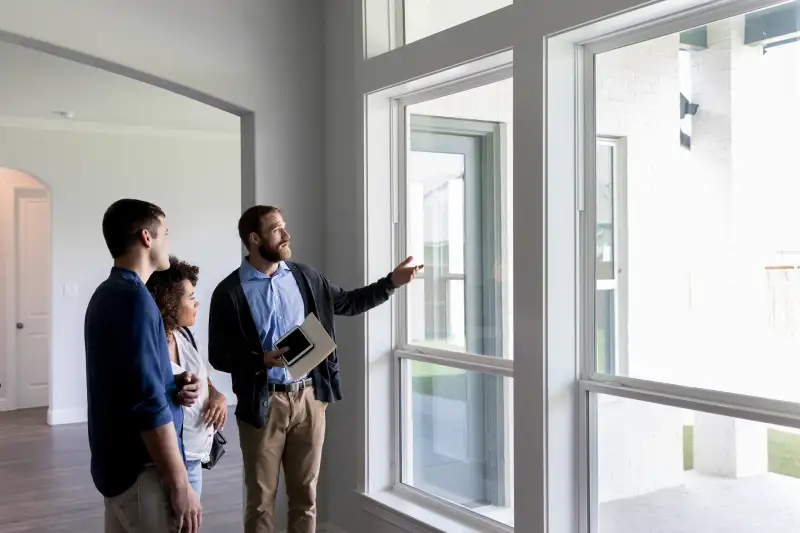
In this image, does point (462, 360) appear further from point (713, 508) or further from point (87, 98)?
point (87, 98)

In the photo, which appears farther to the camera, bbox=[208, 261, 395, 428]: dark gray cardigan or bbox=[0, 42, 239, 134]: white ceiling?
bbox=[0, 42, 239, 134]: white ceiling

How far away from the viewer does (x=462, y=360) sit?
144 inches

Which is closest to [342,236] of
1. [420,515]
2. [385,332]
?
[385,332]

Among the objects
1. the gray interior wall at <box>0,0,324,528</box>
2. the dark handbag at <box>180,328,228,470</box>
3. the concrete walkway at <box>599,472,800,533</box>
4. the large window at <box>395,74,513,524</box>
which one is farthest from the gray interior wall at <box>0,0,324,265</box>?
the concrete walkway at <box>599,472,800,533</box>

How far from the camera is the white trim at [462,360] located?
3.39 m

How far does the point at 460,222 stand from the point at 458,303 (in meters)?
0.38

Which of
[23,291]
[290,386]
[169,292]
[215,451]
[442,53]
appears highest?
[442,53]

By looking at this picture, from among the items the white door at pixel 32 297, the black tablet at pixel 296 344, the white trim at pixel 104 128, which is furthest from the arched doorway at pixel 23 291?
the black tablet at pixel 296 344

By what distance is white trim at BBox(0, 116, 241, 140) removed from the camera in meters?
7.67

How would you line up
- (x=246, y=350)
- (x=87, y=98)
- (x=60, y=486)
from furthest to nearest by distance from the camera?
(x=87, y=98) → (x=60, y=486) → (x=246, y=350)

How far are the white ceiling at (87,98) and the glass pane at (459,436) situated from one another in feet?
11.6

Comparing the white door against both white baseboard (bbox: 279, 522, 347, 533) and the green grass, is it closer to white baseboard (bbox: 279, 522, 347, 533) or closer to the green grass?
white baseboard (bbox: 279, 522, 347, 533)

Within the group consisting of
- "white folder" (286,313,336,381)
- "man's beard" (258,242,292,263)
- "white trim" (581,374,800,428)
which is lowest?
"white trim" (581,374,800,428)

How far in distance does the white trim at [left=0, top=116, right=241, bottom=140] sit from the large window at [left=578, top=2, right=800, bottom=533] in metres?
6.18
